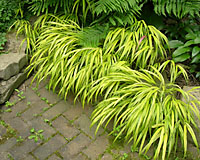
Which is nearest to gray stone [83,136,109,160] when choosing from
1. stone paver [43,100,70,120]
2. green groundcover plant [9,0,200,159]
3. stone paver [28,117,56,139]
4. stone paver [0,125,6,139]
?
green groundcover plant [9,0,200,159]

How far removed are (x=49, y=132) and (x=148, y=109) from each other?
91 cm

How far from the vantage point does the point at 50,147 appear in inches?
91.9

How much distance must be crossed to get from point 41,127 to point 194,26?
186cm

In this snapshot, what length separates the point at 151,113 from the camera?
214 cm

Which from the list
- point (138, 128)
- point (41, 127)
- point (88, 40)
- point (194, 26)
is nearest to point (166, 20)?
point (194, 26)

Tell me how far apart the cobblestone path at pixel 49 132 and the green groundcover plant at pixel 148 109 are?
8.5 inches

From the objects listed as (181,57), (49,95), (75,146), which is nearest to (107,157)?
(75,146)

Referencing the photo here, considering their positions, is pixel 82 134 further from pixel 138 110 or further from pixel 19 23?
pixel 19 23

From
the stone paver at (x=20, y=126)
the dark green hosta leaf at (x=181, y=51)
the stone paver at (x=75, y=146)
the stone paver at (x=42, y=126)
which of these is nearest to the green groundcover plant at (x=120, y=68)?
the dark green hosta leaf at (x=181, y=51)

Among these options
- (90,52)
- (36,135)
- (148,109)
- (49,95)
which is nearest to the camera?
(148,109)

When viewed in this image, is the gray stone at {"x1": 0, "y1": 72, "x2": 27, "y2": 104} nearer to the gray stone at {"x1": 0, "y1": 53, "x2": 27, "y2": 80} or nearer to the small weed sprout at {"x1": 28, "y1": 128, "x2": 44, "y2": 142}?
the gray stone at {"x1": 0, "y1": 53, "x2": 27, "y2": 80}

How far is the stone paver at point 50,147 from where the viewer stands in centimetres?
227

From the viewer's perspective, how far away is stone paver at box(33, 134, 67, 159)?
2.27m

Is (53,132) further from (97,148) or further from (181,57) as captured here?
(181,57)
